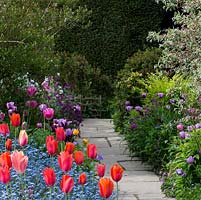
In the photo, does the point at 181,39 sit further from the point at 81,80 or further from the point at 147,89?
the point at 81,80

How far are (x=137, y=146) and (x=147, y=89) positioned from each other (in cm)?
187

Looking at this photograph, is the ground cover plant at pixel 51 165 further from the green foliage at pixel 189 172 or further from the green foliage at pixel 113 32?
the green foliage at pixel 113 32

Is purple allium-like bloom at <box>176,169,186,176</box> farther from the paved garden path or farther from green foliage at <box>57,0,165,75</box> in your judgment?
green foliage at <box>57,0,165,75</box>

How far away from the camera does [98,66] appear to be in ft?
41.1

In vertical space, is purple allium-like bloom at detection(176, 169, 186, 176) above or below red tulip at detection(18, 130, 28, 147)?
below

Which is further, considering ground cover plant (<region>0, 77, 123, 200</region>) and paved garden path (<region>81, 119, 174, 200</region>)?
paved garden path (<region>81, 119, 174, 200</region>)

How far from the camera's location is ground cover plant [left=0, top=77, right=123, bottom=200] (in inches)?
102

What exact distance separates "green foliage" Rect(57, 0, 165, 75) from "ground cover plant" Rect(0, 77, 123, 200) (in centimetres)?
434

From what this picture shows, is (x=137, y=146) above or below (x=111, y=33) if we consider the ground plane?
below

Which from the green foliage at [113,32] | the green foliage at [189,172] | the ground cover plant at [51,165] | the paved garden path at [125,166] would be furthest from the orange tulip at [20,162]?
the green foliage at [113,32]

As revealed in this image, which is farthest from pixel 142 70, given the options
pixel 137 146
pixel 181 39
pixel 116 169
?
pixel 116 169

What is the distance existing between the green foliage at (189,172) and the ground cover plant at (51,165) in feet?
2.00

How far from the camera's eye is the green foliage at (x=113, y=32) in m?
12.2

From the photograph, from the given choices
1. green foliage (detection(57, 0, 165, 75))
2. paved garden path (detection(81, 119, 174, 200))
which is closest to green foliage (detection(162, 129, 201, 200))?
paved garden path (detection(81, 119, 174, 200))
